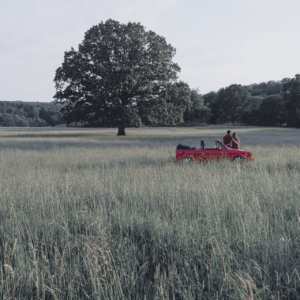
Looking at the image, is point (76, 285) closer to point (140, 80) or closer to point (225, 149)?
point (225, 149)

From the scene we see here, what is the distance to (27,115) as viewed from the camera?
122 meters

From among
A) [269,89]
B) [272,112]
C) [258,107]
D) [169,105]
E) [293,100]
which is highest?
[269,89]

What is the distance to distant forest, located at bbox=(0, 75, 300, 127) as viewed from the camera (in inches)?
2606

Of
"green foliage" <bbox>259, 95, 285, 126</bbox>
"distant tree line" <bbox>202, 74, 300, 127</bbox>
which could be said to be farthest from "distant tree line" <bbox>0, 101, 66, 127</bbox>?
"green foliage" <bbox>259, 95, 285, 126</bbox>

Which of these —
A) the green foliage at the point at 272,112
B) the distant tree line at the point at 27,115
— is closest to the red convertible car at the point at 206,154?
the green foliage at the point at 272,112

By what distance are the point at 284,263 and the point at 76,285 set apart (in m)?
2.37

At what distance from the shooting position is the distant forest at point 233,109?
66188mm

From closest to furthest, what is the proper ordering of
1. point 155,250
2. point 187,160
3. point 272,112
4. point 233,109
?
point 155,250 → point 187,160 → point 272,112 → point 233,109

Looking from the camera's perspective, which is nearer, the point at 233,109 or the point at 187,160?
the point at 187,160

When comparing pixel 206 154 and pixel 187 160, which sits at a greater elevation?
pixel 206 154

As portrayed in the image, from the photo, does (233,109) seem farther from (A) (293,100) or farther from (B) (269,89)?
(B) (269,89)

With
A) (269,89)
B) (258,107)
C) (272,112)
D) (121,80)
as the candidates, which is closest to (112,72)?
(121,80)

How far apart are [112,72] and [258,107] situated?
207 feet

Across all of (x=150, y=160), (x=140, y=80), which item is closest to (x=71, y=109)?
(x=140, y=80)
